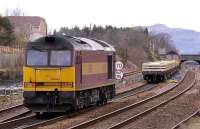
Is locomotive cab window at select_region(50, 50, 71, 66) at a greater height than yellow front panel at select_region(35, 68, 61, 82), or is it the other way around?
locomotive cab window at select_region(50, 50, 71, 66)

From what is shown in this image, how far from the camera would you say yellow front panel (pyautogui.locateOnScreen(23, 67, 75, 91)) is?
2186 cm

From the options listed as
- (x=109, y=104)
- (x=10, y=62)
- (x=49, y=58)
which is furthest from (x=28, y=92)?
(x=10, y=62)

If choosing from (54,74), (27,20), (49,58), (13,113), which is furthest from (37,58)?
(27,20)

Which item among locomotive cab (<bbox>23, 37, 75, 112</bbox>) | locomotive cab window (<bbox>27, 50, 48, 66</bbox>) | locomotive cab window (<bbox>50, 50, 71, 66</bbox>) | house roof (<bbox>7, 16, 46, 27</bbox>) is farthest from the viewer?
house roof (<bbox>7, 16, 46, 27</bbox>)

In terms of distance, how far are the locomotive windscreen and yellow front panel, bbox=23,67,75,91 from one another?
0.29m

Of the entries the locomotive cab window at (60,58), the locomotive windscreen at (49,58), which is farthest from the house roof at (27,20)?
the locomotive cab window at (60,58)

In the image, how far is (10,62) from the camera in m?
66.5

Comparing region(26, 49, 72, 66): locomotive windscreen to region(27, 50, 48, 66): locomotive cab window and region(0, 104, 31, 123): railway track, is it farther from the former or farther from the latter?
region(0, 104, 31, 123): railway track

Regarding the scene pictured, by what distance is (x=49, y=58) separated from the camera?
22281 millimetres

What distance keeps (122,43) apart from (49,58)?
97.1 m

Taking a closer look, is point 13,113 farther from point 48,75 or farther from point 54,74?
point 54,74

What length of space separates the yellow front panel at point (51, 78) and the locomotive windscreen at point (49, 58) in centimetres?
29

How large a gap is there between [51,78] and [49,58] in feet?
2.94

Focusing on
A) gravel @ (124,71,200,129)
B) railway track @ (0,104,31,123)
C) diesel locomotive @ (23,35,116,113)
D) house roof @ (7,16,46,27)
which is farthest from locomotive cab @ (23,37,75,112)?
house roof @ (7,16,46,27)
